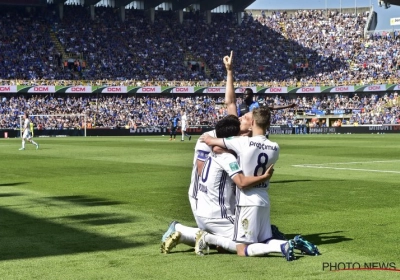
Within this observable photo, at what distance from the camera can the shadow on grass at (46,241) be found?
926 cm

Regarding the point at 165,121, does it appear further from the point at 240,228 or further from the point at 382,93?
the point at 240,228

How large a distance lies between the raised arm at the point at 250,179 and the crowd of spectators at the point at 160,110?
66.6 metres

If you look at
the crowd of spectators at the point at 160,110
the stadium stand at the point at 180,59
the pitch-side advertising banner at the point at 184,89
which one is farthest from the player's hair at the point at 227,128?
the pitch-side advertising banner at the point at 184,89

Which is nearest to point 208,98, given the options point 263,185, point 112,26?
point 112,26

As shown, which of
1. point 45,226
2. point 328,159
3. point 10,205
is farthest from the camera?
point 328,159

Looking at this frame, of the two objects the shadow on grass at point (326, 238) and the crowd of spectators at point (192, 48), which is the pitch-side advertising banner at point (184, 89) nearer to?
the crowd of spectators at point (192, 48)

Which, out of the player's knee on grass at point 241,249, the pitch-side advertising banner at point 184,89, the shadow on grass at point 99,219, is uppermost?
the pitch-side advertising banner at point 184,89

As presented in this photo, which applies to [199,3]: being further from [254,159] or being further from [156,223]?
[254,159]

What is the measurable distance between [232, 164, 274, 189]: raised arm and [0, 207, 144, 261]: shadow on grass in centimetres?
197

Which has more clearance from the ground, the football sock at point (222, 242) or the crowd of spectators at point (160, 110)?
the football sock at point (222, 242)

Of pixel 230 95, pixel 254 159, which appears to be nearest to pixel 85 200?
pixel 230 95

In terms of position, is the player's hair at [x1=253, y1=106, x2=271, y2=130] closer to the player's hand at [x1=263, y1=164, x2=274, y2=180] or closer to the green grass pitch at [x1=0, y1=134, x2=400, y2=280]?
the player's hand at [x1=263, y1=164, x2=274, y2=180]

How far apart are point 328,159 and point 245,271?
854 inches

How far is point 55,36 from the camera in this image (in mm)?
84875
